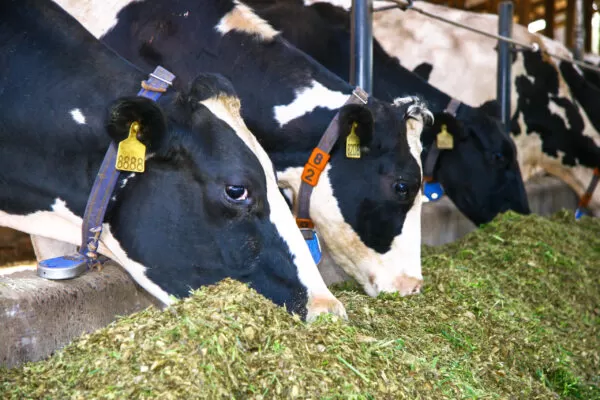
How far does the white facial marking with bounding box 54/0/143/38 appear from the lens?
4297mm

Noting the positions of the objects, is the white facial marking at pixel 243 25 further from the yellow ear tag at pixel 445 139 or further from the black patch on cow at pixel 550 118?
the black patch on cow at pixel 550 118

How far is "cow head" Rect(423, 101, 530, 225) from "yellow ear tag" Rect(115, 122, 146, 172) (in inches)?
138

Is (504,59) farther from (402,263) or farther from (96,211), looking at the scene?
(96,211)

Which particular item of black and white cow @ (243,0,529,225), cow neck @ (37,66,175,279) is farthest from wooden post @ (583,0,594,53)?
cow neck @ (37,66,175,279)

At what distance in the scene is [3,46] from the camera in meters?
3.04

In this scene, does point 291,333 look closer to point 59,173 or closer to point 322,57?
point 59,173

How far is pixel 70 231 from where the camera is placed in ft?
9.87

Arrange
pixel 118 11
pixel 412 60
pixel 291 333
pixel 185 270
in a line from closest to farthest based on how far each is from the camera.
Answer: pixel 291 333 < pixel 185 270 < pixel 118 11 < pixel 412 60

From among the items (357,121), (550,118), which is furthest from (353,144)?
(550,118)

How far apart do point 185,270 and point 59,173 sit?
625 mm

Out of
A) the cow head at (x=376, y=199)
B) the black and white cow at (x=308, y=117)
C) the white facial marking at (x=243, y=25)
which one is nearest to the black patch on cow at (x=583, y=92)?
the black and white cow at (x=308, y=117)

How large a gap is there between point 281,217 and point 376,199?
1.36 m

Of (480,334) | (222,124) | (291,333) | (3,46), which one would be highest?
(3,46)

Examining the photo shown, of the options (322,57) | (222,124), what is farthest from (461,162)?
(222,124)
